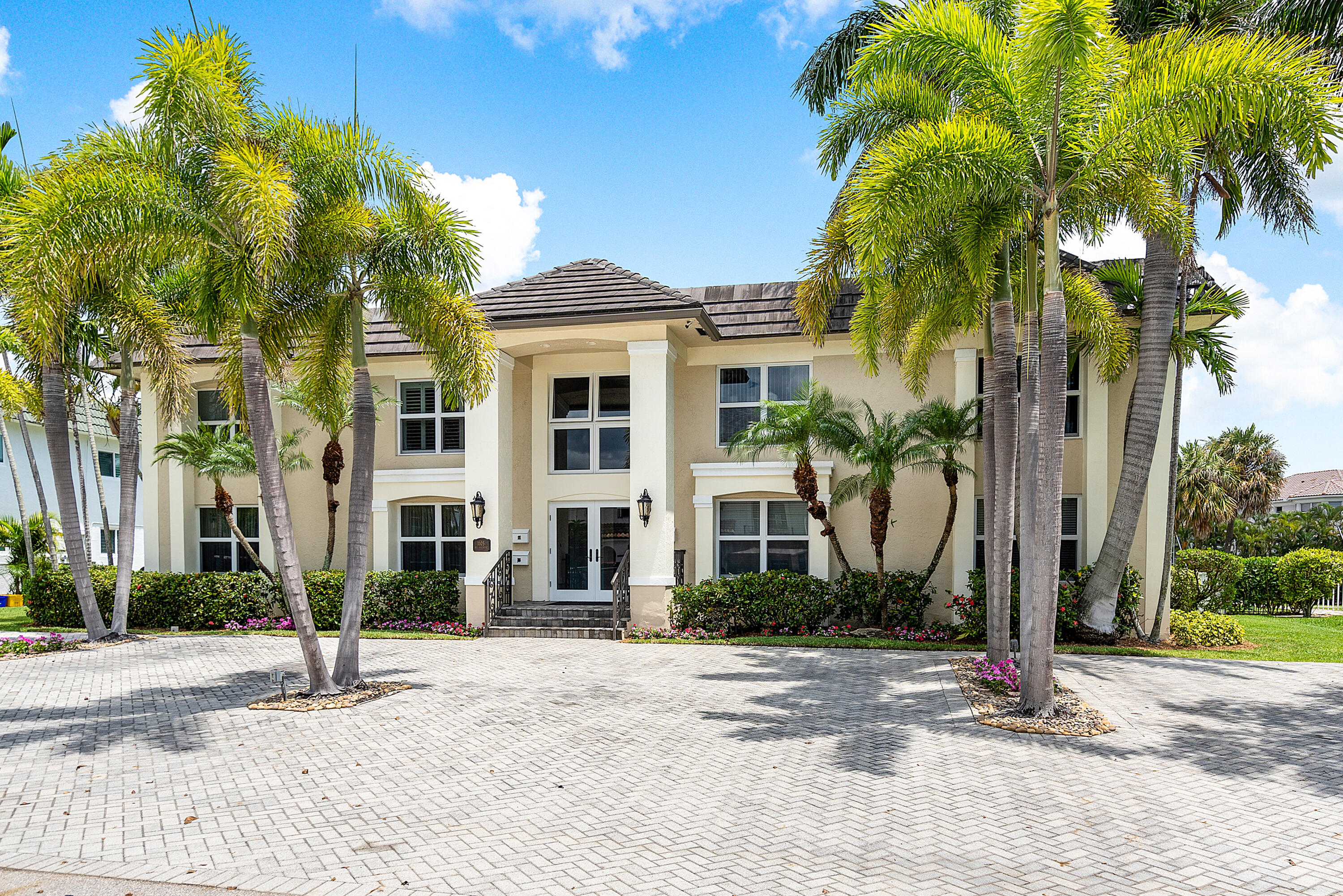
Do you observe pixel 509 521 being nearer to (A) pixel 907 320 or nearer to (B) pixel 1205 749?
(A) pixel 907 320

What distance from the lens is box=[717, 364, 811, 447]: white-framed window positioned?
16.6m

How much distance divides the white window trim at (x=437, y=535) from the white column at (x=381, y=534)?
290 mm

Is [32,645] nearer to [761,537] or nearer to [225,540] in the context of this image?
[225,540]

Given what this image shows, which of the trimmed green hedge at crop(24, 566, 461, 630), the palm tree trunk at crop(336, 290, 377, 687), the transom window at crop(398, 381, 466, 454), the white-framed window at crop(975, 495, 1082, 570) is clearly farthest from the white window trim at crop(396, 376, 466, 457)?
the white-framed window at crop(975, 495, 1082, 570)

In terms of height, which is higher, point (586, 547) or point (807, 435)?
point (807, 435)

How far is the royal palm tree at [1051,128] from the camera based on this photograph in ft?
24.8

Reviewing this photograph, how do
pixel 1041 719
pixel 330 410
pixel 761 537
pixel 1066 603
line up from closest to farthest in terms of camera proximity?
pixel 1041 719, pixel 330 410, pixel 1066 603, pixel 761 537

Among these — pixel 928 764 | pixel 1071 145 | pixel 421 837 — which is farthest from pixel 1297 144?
pixel 421 837

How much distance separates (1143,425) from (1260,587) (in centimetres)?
1132

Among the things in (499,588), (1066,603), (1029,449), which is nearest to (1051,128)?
(1029,449)

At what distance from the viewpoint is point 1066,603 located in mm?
13727

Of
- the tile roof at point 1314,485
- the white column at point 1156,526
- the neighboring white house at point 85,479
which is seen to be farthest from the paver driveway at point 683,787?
the tile roof at point 1314,485

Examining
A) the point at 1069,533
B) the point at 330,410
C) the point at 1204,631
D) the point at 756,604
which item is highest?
→ the point at 330,410

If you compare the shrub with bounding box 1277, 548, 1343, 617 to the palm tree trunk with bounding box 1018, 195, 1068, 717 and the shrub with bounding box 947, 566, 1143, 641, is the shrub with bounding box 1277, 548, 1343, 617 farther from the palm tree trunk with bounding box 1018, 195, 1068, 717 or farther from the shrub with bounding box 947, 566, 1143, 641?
the palm tree trunk with bounding box 1018, 195, 1068, 717
